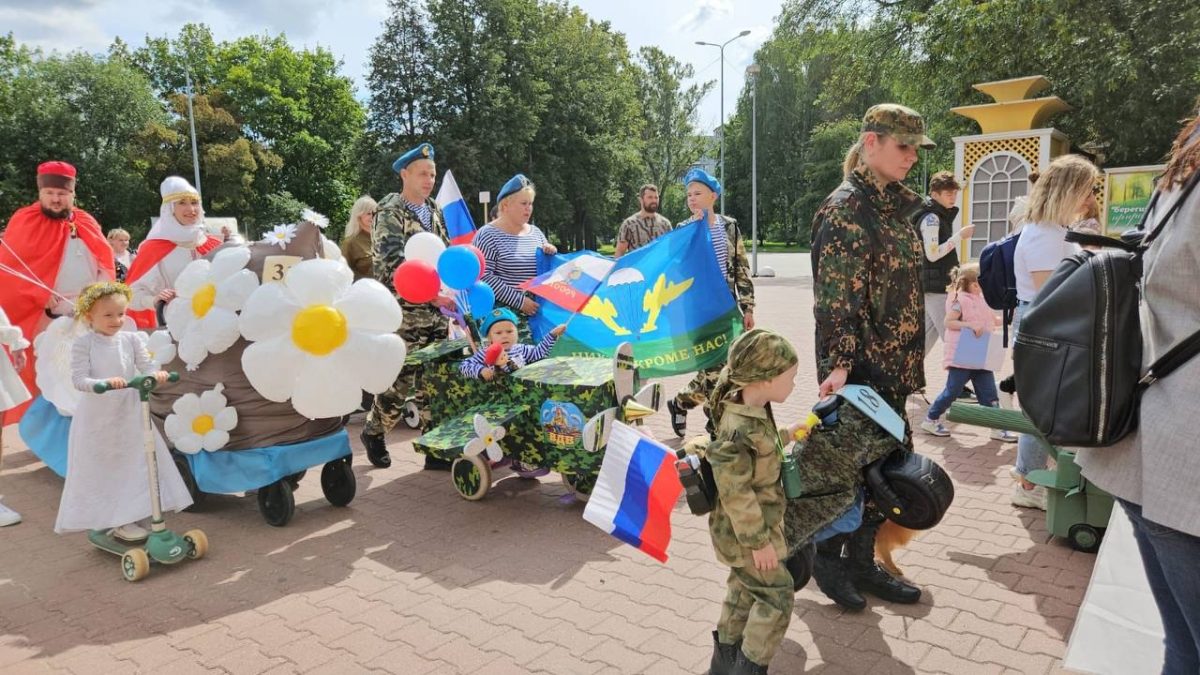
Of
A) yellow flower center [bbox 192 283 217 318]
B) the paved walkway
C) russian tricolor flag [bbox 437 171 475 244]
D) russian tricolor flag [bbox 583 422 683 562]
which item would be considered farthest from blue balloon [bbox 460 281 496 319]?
russian tricolor flag [bbox 437 171 475 244]

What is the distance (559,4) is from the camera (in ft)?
130

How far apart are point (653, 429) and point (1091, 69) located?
1458 cm

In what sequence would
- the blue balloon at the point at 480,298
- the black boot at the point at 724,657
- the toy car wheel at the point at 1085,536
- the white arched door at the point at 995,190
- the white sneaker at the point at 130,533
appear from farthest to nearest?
the white arched door at the point at 995,190
the blue balloon at the point at 480,298
the white sneaker at the point at 130,533
the toy car wheel at the point at 1085,536
the black boot at the point at 724,657

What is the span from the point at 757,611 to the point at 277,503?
124 inches

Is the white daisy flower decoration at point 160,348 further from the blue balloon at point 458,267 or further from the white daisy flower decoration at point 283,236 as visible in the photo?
the blue balloon at point 458,267

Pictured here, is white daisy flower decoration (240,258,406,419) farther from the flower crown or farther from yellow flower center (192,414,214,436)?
the flower crown

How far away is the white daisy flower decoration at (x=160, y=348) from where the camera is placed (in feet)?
14.5

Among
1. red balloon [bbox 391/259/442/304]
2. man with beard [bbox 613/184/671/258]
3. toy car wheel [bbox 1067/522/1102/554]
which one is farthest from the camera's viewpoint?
man with beard [bbox 613/184/671/258]

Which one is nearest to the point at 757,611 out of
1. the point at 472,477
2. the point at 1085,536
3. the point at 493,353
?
the point at 1085,536

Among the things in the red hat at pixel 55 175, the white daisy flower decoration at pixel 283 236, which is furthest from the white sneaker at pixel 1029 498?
the red hat at pixel 55 175

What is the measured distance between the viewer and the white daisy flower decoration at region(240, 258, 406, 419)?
13.4ft

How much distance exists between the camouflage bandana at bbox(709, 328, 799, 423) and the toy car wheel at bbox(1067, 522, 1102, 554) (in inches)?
85.7

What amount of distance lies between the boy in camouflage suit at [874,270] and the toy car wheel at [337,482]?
3160mm

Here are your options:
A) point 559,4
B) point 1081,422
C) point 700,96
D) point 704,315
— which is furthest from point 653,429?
point 700,96
